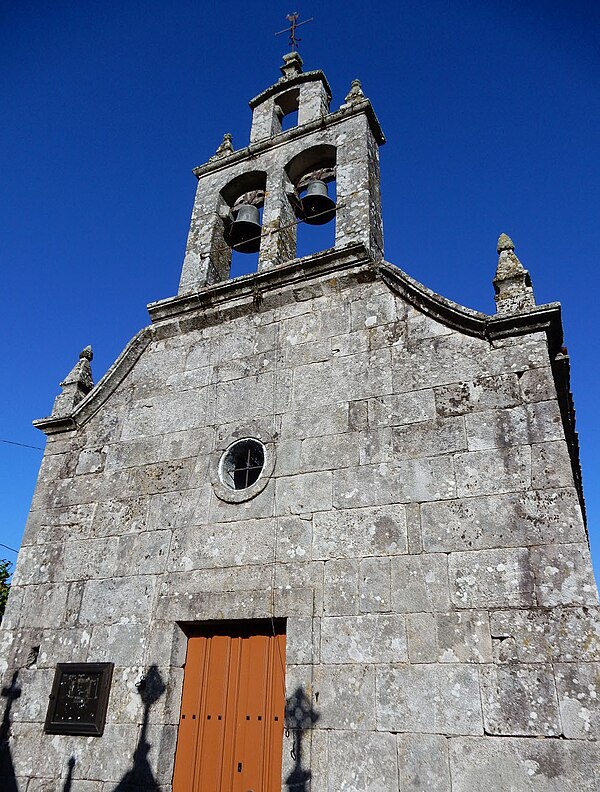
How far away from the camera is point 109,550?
5.30 meters

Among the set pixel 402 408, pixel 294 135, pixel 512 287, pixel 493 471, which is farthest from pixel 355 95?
pixel 493 471

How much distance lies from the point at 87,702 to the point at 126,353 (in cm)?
348

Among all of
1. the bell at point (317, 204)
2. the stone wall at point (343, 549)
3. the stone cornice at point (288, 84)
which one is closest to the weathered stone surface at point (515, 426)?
the stone wall at point (343, 549)

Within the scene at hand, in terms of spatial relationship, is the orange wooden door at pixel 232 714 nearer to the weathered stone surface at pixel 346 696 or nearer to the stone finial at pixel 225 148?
the weathered stone surface at pixel 346 696

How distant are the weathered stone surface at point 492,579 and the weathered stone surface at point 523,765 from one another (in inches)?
30.7

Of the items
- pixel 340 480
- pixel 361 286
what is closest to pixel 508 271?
pixel 361 286

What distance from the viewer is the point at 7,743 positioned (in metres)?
4.80

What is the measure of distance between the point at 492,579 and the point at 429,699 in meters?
0.86

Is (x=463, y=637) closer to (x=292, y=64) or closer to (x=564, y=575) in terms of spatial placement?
(x=564, y=575)

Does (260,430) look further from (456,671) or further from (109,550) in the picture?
(456,671)

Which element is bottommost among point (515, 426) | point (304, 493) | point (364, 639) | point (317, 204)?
point (364, 639)

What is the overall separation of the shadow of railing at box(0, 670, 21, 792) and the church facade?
0.8 inches

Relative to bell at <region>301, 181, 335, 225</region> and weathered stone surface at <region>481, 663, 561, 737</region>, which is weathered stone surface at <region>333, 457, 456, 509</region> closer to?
weathered stone surface at <region>481, 663, 561, 737</region>

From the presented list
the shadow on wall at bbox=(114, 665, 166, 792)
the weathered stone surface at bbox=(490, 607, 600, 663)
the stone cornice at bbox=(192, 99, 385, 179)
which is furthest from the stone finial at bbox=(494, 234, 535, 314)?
the shadow on wall at bbox=(114, 665, 166, 792)
